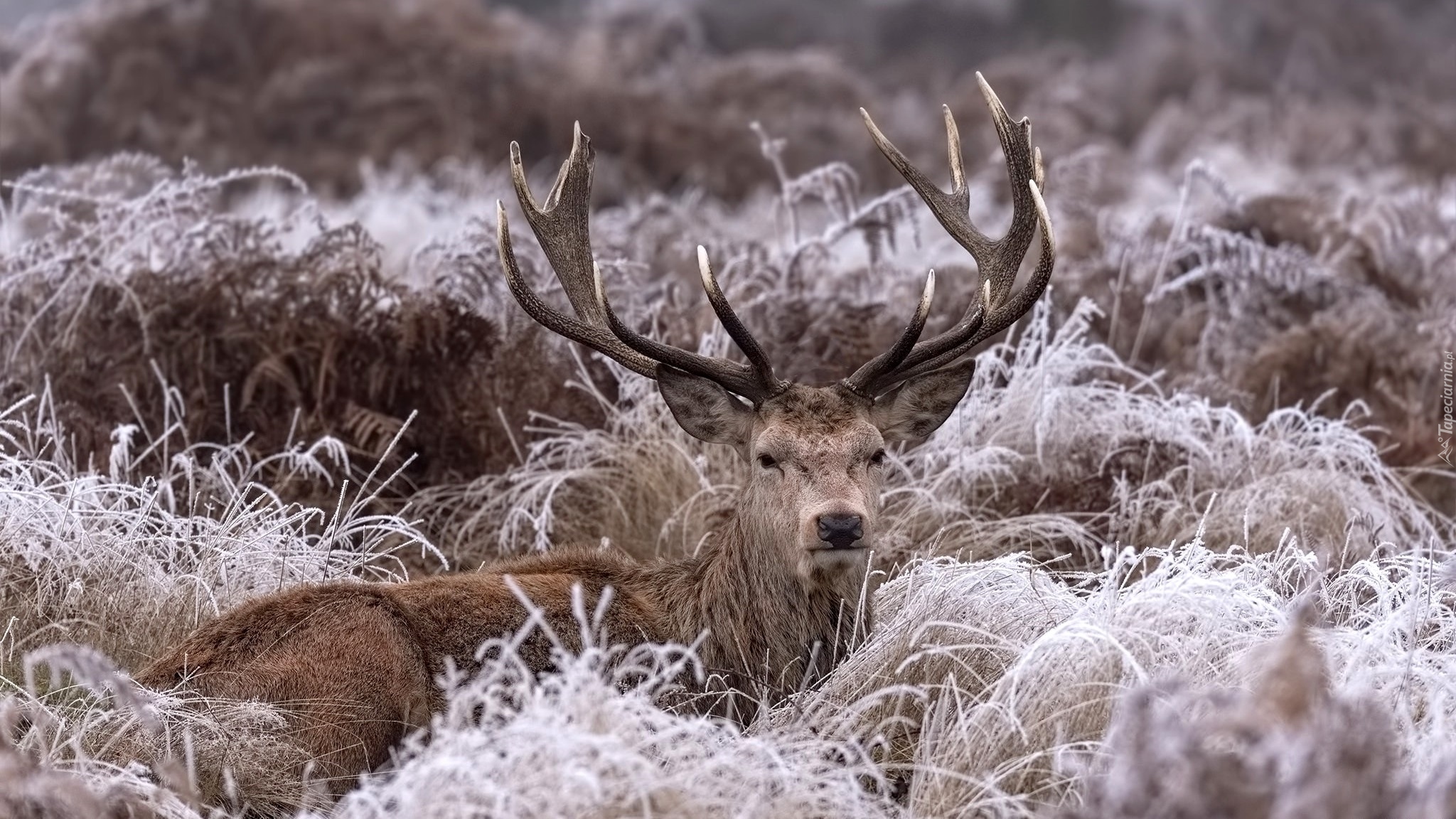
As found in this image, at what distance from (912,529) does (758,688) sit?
156 cm

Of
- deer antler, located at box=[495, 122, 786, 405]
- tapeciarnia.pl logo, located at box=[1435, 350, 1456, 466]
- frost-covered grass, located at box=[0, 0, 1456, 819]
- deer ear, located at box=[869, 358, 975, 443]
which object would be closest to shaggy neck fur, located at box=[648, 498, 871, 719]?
frost-covered grass, located at box=[0, 0, 1456, 819]

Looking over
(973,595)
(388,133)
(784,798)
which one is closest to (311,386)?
(973,595)

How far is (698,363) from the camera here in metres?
4.88

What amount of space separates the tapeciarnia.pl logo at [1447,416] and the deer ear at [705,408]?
3456 mm

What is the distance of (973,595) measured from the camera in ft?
15.9

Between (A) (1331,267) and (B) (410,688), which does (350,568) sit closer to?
(B) (410,688)

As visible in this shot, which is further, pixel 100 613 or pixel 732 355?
pixel 732 355

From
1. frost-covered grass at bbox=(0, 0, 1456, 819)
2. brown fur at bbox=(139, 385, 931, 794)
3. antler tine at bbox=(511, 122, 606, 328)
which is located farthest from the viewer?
antler tine at bbox=(511, 122, 606, 328)

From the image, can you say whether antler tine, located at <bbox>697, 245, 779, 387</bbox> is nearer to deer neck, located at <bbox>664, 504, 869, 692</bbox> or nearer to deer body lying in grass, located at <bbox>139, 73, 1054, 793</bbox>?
deer body lying in grass, located at <bbox>139, 73, 1054, 793</bbox>

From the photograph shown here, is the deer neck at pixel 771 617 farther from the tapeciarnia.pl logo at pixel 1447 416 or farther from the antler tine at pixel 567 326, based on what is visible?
the tapeciarnia.pl logo at pixel 1447 416

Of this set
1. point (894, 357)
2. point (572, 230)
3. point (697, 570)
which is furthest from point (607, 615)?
point (572, 230)

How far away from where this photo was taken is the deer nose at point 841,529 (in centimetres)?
445

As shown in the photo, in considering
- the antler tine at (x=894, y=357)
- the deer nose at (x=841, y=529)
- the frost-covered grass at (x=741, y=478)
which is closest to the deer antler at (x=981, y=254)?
the antler tine at (x=894, y=357)

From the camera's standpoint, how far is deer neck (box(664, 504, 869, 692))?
4.72m
